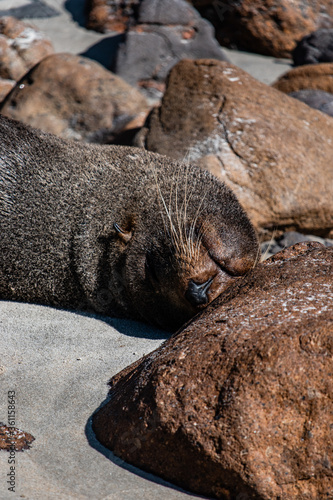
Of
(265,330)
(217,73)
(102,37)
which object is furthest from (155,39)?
(265,330)

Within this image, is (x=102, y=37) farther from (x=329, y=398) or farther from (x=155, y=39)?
(x=329, y=398)

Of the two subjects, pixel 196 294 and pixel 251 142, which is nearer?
pixel 196 294

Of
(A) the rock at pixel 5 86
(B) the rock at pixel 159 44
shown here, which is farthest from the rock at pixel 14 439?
(B) the rock at pixel 159 44

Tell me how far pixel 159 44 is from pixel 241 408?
8.43 m

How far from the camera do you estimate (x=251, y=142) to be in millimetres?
5188

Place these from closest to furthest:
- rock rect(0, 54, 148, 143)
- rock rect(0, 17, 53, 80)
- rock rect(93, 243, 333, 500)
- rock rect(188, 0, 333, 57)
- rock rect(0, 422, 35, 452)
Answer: rock rect(93, 243, 333, 500) → rock rect(0, 422, 35, 452) → rock rect(0, 54, 148, 143) → rock rect(0, 17, 53, 80) → rock rect(188, 0, 333, 57)

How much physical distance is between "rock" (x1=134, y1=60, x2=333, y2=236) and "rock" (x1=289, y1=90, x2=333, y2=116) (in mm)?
1218

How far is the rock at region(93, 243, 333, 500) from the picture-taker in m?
2.15

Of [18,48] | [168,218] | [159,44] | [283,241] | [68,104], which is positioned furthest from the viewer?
[159,44]

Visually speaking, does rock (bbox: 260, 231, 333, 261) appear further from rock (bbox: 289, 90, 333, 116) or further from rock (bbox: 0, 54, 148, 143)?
rock (bbox: 0, 54, 148, 143)

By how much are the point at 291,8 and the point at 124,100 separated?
5.56 m

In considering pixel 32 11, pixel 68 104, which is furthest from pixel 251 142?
pixel 32 11

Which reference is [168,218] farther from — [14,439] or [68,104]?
[68,104]

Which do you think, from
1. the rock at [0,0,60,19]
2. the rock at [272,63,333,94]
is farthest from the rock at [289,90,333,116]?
the rock at [0,0,60,19]
